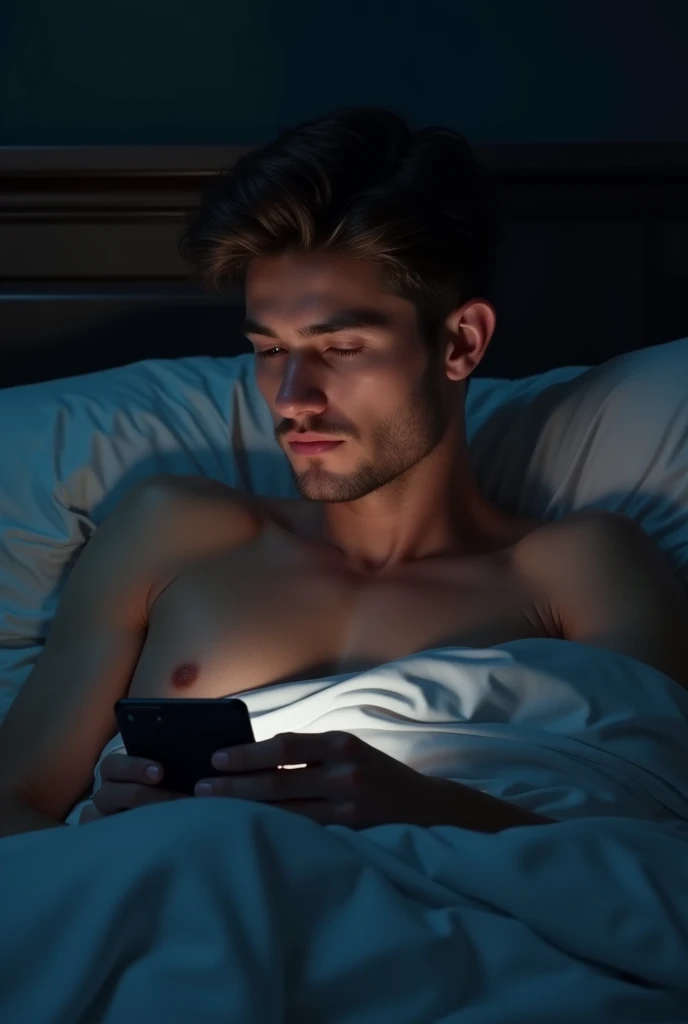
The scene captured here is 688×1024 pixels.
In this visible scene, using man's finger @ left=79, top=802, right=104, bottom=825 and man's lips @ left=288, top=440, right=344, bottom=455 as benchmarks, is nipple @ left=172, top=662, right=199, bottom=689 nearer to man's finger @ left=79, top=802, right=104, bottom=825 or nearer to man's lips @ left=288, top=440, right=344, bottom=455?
man's finger @ left=79, top=802, right=104, bottom=825

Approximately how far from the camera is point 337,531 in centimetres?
159

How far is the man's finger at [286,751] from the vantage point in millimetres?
1061

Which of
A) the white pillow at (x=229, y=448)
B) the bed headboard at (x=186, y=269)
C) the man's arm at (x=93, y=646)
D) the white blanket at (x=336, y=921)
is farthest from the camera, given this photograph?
the bed headboard at (x=186, y=269)

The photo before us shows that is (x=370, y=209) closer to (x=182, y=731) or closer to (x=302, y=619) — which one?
(x=302, y=619)

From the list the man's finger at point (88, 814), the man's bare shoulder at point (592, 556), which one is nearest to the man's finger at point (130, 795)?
the man's finger at point (88, 814)

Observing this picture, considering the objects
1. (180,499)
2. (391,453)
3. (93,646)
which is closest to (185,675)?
(93,646)

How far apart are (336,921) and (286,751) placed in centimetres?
23

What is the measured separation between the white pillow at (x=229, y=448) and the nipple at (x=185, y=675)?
322 mm

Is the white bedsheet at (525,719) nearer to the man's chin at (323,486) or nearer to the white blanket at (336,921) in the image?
the white blanket at (336,921)

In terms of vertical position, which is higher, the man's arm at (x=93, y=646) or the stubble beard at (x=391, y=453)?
the stubble beard at (x=391, y=453)

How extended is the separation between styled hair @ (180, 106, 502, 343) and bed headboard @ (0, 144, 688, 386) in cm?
40

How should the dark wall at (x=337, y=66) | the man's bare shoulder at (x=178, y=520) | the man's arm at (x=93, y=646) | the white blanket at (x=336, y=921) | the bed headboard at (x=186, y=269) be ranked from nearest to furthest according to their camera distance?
the white blanket at (x=336, y=921), the man's arm at (x=93, y=646), the man's bare shoulder at (x=178, y=520), the bed headboard at (x=186, y=269), the dark wall at (x=337, y=66)

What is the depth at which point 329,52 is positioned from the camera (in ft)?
6.91

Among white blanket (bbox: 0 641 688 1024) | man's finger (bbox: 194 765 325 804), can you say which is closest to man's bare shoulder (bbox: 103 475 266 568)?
man's finger (bbox: 194 765 325 804)
